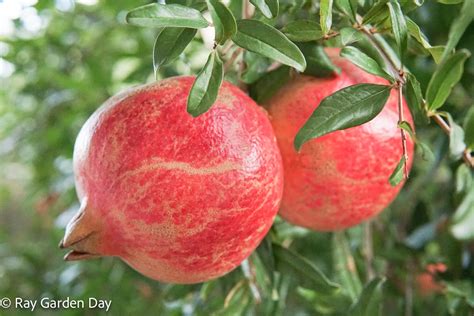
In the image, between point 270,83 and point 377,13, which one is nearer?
point 377,13

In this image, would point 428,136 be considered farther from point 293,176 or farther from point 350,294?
point 293,176

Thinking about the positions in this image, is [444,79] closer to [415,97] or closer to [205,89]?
[415,97]

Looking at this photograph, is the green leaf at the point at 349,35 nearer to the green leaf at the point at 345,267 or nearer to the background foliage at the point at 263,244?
the background foliage at the point at 263,244

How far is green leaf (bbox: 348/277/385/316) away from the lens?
938 millimetres

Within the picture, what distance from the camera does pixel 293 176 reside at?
2.73 ft

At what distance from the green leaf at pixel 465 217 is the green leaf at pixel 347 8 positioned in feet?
1.23

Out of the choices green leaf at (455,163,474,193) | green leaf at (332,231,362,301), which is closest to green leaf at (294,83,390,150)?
green leaf at (455,163,474,193)

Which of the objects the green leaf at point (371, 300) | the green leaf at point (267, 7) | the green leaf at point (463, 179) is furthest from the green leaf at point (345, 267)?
the green leaf at point (267, 7)

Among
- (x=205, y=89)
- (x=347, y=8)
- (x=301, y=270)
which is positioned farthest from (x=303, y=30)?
(x=301, y=270)

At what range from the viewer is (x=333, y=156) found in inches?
31.9

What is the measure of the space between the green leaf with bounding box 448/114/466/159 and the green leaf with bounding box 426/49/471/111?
0.09 feet

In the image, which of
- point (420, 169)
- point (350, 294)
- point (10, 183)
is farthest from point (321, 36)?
point (10, 183)

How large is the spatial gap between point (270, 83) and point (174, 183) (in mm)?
257

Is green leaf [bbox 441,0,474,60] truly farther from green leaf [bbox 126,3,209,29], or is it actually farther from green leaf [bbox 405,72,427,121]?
green leaf [bbox 126,3,209,29]
